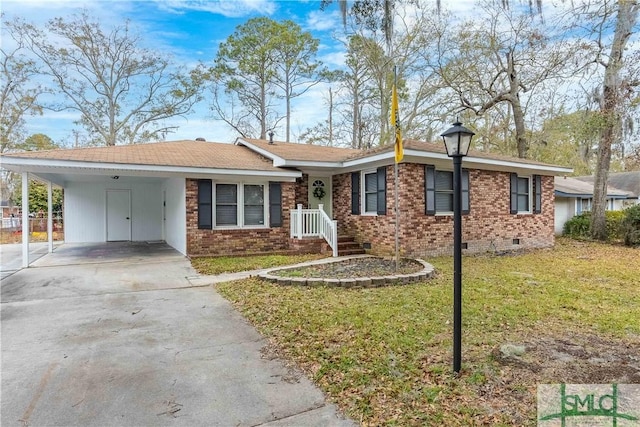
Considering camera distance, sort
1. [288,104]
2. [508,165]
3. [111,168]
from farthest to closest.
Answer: [288,104] < [508,165] < [111,168]

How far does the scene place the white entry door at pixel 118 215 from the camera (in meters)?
14.1

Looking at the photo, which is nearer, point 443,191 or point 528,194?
point 443,191

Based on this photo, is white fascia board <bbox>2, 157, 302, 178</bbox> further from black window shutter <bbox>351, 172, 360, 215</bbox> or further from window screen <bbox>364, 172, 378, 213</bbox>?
window screen <bbox>364, 172, 378, 213</bbox>

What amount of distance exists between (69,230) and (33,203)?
8615 mm

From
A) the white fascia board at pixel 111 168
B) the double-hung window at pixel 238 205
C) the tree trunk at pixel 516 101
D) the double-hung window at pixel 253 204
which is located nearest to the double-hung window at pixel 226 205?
the double-hung window at pixel 238 205

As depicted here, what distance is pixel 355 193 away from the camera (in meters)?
11.0

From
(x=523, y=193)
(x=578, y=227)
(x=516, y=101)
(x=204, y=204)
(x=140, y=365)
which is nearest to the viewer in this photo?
(x=140, y=365)

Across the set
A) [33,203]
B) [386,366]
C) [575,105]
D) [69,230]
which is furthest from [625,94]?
[33,203]

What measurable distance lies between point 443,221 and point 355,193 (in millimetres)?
2698

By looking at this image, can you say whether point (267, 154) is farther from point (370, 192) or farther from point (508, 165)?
point (508, 165)

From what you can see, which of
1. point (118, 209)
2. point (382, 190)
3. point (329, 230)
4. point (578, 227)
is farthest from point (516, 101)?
point (118, 209)

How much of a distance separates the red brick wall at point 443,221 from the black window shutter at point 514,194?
21cm

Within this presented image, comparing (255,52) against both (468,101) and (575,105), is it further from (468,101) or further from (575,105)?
(575,105)

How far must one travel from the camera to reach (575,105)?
8.77 m
